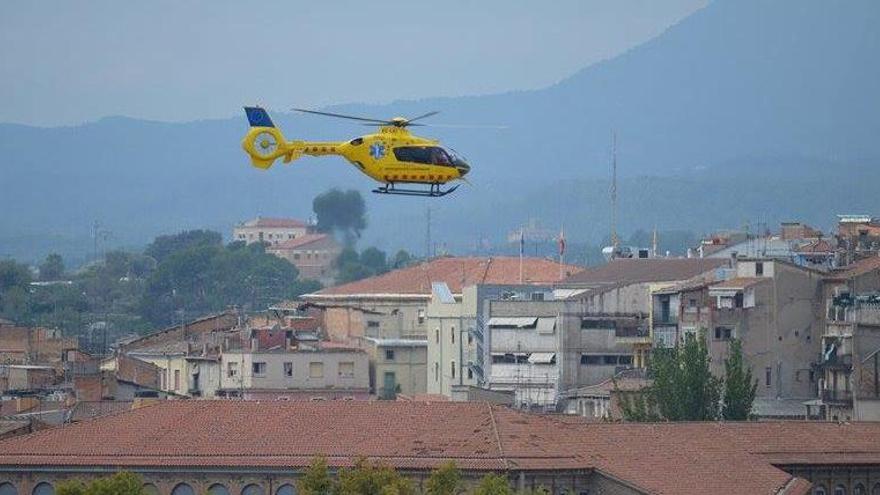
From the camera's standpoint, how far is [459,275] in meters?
146

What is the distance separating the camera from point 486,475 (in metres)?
69.1

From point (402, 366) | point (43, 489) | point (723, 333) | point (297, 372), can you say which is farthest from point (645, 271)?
point (43, 489)

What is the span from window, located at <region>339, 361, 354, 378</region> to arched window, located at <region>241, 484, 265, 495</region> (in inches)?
1779

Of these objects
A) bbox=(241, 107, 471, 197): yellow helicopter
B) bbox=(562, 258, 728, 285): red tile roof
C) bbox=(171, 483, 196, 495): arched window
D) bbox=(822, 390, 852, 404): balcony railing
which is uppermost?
bbox=(241, 107, 471, 197): yellow helicopter

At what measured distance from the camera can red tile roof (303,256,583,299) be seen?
142m

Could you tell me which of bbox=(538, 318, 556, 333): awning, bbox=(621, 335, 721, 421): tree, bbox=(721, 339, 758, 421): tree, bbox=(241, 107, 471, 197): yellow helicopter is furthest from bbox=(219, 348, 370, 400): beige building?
bbox=(241, 107, 471, 197): yellow helicopter

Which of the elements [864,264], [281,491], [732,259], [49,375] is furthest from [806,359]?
[281,491]

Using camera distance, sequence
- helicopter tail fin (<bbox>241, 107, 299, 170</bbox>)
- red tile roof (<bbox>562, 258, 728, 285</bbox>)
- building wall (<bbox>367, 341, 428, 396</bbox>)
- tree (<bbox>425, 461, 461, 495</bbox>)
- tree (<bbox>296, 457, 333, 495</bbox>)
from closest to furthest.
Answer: tree (<bbox>296, 457, 333, 495</bbox>), tree (<bbox>425, 461, 461, 495</bbox>), helicopter tail fin (<bbox>241, 107, 299, 170</bbox>), red tile roof (<bbox>562, 258, 728, 285</bbox>), building wall (<bbox>367, 341, 428, 396</bbox>)

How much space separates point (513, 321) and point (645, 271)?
1224 cm

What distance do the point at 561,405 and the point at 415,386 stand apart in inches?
749

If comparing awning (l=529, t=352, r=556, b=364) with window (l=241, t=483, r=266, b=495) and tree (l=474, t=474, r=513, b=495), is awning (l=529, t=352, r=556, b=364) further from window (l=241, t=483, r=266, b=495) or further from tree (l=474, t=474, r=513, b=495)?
tree (l=474, t=474, r=513, b=495)

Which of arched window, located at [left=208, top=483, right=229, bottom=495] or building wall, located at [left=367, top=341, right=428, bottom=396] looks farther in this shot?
building wall, located at [left=367, top=341, right=428, bottom=396]

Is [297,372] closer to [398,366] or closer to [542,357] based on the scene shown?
[398,366]

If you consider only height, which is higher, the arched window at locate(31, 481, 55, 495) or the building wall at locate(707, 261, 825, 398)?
the building wall at locate(707, 261, 825, 398)
